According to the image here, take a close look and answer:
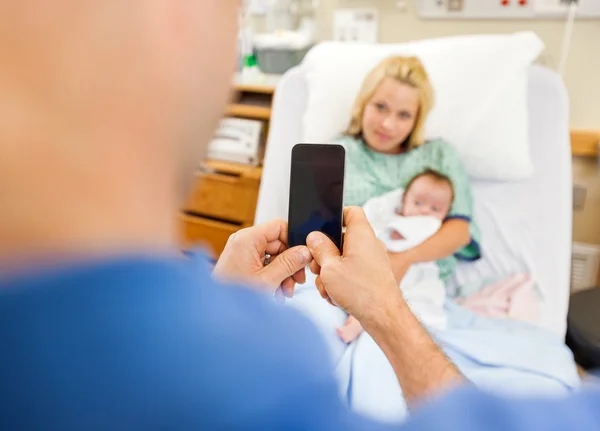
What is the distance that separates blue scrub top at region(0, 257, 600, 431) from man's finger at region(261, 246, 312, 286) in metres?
0.45

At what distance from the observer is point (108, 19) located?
0.19 metres

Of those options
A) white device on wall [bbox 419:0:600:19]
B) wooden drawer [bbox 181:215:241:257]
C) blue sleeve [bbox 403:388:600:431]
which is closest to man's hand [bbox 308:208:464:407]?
wooden drawer [bbox 181:215:241:257]

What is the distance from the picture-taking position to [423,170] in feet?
3.99

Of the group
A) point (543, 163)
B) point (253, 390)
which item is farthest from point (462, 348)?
point (253, 390)

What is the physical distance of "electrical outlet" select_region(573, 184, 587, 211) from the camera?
5.26 ft

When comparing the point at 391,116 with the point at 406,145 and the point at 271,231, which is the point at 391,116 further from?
the point at 271,231

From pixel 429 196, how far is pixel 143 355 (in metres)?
1.07

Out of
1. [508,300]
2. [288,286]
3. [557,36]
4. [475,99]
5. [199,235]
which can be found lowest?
[508,300]

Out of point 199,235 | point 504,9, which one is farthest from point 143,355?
point 504,9

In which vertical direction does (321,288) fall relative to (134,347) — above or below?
below

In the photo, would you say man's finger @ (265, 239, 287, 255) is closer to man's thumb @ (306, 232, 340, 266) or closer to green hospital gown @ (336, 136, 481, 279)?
man's thumb @ (306, 232, 340, 266)

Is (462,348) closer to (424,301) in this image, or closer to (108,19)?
(424,301)

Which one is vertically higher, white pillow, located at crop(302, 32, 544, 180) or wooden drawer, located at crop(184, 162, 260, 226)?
white pillow, located at crop(302, 32, 544, 180)

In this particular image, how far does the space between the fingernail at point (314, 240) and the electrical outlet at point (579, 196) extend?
1.23 m
